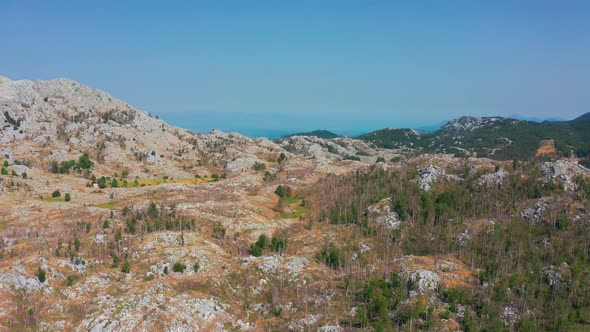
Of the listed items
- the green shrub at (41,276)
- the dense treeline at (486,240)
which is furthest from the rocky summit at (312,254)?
the dense treeline at (486,240)

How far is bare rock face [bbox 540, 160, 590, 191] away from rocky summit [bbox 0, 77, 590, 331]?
53 centimetres

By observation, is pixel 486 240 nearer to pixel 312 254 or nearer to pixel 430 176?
pixel 430 176

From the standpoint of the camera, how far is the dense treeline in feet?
249

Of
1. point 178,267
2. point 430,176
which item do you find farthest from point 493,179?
point 178,267

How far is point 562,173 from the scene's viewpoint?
130875 mm

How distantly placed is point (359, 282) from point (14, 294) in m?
62.9

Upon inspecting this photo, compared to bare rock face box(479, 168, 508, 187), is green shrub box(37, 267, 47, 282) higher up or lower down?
lower down

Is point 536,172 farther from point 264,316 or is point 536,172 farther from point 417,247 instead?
point 264,316

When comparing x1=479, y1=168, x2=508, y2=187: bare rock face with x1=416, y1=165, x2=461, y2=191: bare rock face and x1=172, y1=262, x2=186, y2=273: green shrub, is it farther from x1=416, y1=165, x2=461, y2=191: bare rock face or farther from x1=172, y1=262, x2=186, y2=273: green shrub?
x1=172, y1=262, x2=186, y2=273: green shrub

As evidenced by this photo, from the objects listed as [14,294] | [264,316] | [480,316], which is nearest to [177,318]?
[264,316]

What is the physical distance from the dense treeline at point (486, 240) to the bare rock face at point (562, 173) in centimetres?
236

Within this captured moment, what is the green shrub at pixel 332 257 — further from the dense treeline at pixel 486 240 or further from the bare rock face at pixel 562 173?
the bare rock face at pixel 562 173

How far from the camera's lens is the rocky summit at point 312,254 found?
72.9 metres

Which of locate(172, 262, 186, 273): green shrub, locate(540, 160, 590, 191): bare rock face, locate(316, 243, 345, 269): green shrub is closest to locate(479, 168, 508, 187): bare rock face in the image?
locate(540, 160, 590, 191): bare rock face
